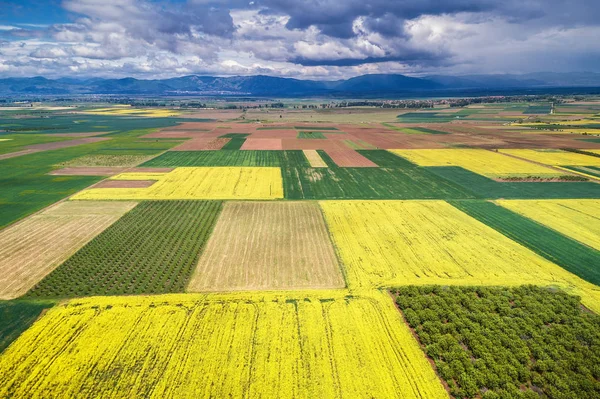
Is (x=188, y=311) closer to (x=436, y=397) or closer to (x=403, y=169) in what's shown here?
(x=436, y=397)

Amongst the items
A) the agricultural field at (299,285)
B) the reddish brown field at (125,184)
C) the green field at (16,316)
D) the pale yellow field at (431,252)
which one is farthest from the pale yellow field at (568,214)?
the reddish brown field at (125,184)

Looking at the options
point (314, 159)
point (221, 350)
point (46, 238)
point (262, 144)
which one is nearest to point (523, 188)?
point (314, 159)

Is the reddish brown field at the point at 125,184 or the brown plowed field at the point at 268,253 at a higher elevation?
the reddish brown field at the point at 125,184

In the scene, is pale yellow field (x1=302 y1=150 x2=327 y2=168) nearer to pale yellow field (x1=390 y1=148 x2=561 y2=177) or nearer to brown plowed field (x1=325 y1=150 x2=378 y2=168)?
brown plowed field (x1=325 y1=150 x2=378 y2=168)

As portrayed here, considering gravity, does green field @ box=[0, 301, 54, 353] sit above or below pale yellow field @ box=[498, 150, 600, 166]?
below

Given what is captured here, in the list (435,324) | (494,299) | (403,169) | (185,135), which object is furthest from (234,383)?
(185,135)

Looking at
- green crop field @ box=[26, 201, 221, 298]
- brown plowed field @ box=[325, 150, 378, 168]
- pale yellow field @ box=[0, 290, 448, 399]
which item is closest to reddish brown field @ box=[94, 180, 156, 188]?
green crop field @ box=[26, 201, 221, 298]

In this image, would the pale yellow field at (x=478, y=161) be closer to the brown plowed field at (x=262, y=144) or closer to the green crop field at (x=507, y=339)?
the brown plowed field at (x=262, y=144)
